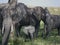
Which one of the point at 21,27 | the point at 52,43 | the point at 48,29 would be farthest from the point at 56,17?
the point at 52,43

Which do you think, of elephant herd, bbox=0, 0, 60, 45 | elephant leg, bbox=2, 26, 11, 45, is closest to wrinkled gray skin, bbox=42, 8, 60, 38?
elephant herd, bbox=0, 0, 60, 45

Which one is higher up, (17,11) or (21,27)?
(17,11)

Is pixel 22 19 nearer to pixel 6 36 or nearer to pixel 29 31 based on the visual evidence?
pixel 29 31

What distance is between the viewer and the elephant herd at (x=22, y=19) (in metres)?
7.90

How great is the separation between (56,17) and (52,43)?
3375 millimetres

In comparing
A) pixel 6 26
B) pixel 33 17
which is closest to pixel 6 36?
pixel 6 26

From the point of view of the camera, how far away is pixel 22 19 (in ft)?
34.8

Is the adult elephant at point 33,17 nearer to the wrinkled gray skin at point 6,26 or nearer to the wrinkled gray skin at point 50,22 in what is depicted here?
the wrinkled gray skin at point 50,22

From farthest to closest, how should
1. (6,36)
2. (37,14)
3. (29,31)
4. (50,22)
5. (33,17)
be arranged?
1. (50,22)
2. (37,14)
3. (33,17)
4. (29,31)
5. (6,36)

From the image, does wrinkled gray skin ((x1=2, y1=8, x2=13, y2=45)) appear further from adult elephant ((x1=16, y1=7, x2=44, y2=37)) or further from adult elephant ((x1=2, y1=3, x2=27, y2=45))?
adult elephant ((x1=16, y1=7, x2=44, y2=37))

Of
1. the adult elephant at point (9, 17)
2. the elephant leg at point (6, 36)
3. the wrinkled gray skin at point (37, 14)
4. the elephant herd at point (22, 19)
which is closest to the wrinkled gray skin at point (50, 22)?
the elephant herd at point (22, 19)

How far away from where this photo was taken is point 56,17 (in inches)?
488

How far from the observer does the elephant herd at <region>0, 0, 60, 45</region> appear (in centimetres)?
790

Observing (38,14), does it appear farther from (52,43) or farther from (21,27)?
(52,43)
